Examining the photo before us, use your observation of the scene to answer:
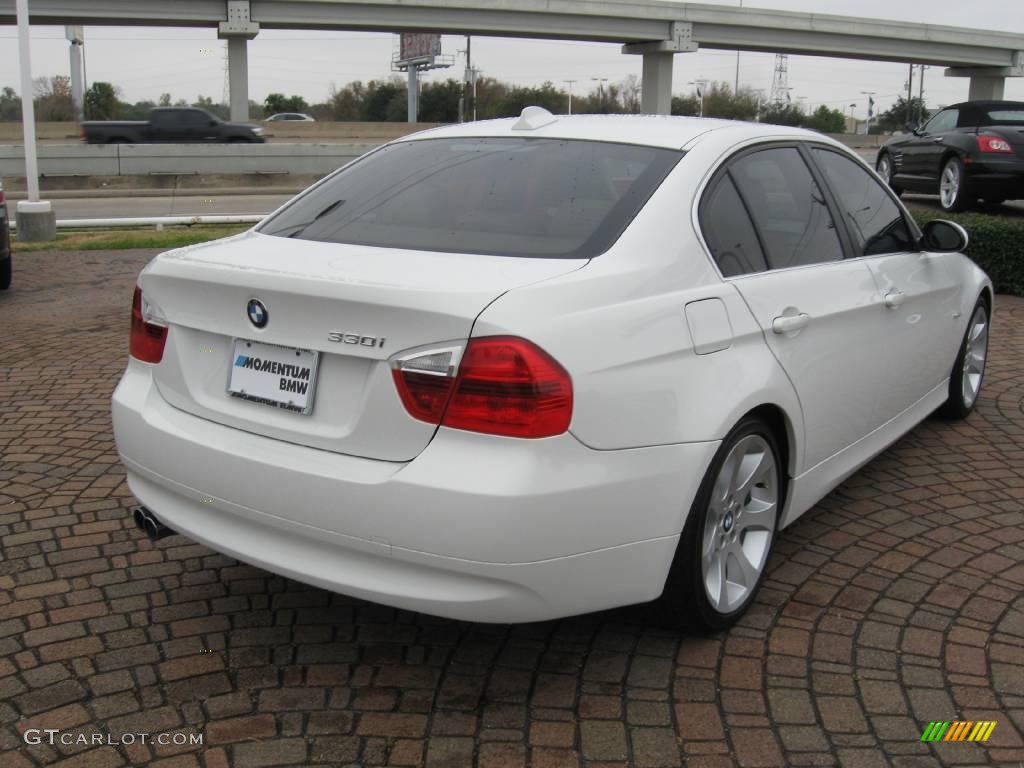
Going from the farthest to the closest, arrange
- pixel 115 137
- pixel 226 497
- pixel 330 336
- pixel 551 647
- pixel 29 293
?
pixel 115 137 < pixel 29 293 < pixel 551 647 < pixel 226 497 < pixel 330 336

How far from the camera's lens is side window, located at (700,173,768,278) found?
11.7ft

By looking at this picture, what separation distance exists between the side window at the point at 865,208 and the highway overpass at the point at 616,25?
49.9 meters

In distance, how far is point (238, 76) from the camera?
174ft

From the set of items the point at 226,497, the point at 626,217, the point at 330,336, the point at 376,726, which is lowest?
the point at 376,726

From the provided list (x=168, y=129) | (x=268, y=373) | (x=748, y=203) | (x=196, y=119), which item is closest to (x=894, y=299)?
(x=748, y=203)

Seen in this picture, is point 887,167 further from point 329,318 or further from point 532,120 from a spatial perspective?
point 329,318

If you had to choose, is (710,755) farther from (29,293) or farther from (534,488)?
(29,293)

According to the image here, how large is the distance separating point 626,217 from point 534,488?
102 centimetres

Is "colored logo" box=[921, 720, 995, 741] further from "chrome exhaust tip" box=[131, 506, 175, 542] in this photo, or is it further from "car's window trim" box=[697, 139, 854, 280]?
"chrome exhaust tip" box=[131, 506, 175, 542]

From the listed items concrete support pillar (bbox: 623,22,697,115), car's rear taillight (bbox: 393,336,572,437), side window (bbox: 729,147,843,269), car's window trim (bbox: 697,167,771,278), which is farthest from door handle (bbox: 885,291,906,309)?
concrete support pillar (bbox: 623,22,697,115)

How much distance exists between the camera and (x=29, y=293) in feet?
34.4

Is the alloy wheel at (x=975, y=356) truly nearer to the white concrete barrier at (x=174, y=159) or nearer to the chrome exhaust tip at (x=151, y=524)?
the chrome exhaust tip at (x=151, y=524)

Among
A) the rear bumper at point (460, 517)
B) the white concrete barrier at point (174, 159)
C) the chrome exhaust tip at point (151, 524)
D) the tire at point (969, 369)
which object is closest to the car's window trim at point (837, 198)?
the tire at point (969, 369)

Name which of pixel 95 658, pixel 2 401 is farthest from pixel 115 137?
pixel 95 658
